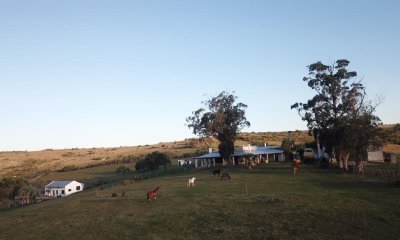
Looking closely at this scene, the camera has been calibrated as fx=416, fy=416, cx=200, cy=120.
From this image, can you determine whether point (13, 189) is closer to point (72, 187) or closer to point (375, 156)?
point (72, 187)

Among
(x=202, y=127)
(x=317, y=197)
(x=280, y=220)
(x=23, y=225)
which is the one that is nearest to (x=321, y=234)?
(x=280, y=220)

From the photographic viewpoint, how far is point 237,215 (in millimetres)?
29312

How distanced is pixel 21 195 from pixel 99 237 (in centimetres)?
5222

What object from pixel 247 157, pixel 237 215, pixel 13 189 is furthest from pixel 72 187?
pixel 237 215

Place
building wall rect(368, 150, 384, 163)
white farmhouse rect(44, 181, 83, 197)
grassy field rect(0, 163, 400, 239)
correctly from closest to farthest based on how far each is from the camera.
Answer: grassy field rect(0, 163, 400, 239)
building wall rect(368, 150, 384, 163)
white farmhouse rect(44, 181, 83, 197)

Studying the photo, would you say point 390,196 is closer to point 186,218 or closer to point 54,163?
point 186,218

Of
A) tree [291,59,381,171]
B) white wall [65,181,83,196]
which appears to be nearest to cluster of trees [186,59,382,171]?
tree [291,59,381,171]

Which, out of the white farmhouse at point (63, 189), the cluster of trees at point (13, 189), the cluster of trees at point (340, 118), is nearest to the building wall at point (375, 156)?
the cluster of trees at point (340, 118)

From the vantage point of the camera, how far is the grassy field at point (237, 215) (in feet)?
83.9

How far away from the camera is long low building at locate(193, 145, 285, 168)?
78.1 m

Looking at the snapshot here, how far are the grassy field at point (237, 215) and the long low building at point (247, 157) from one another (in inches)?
1348

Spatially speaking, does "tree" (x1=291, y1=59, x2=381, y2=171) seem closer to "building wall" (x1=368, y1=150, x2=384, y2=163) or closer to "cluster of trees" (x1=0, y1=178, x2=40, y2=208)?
"building wall" (x1=368, y1=150, x2=384, y2=163)

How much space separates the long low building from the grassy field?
34235 millimetres

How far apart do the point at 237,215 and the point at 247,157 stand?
51.0 metres
